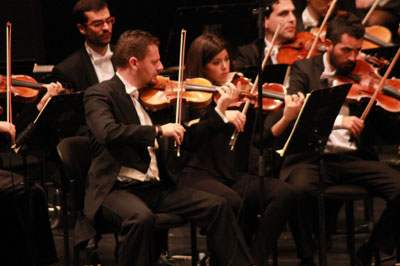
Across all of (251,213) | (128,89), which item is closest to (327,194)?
(251,213)

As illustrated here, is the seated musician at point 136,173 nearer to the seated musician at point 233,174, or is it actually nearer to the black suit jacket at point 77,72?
the seated musician at point 233,174

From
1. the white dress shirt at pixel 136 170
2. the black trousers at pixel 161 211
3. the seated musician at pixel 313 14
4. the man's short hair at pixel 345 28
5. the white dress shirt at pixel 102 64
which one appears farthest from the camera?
the seated musician at pixel 313 14

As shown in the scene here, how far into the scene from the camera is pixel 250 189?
385 cm

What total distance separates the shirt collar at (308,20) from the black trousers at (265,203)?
1659 mm

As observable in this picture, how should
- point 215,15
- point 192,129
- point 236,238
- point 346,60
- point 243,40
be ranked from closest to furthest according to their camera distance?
point 236,238
point 192,129
point 346,60
point 215,15
point 243,40

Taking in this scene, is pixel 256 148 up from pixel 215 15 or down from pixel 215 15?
down

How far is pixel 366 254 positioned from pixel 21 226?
179cm

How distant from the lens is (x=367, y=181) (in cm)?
401

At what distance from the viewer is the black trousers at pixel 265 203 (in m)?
3.75

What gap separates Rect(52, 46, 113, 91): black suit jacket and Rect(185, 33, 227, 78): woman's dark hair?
88cm

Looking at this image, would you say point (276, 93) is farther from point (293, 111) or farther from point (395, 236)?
point (395, 236)

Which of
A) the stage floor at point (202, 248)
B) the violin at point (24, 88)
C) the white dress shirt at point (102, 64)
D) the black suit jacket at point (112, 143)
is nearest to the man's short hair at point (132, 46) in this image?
the black suit jacket at point (112, 143)

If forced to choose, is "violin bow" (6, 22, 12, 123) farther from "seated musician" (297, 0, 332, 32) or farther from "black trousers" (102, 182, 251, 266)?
"seated musician" (297, 0, 332, 32)

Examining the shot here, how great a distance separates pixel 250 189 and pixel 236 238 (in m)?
0.36
